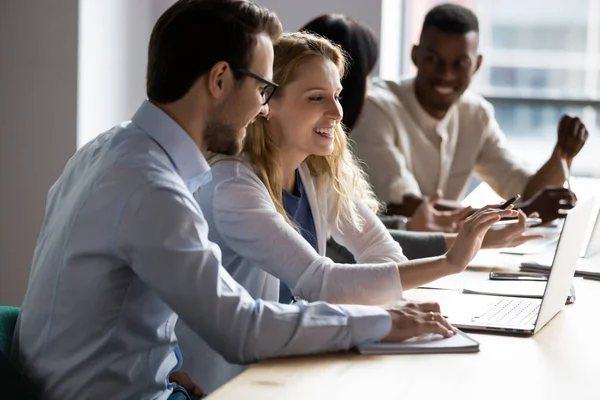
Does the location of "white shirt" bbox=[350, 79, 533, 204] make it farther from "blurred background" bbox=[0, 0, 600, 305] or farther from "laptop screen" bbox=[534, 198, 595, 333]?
"laptop screen" bbox=[534, 198, 595, 333]

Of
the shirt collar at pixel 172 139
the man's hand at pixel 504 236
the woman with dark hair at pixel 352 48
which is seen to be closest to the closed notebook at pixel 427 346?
the shirt collar at pixel 172 139

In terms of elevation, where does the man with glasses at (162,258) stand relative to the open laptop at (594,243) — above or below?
above

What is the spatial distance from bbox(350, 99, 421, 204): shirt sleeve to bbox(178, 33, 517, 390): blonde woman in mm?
1107

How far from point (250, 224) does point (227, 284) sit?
A: 1.38 ft

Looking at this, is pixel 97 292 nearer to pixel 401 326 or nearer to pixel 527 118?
pixel 401 326

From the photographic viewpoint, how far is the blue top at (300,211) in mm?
2164

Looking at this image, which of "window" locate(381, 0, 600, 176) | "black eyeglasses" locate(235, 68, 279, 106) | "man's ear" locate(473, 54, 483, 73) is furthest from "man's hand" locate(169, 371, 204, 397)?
"window" locate(381, 0, 600, 176)

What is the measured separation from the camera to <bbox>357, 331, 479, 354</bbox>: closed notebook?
1557mm

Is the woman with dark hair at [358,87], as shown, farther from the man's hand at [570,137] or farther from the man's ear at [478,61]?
the man's ear at [478,61]

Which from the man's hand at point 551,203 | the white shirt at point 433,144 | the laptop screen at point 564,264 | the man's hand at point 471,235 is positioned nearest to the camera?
the laptop screen at point 564,264

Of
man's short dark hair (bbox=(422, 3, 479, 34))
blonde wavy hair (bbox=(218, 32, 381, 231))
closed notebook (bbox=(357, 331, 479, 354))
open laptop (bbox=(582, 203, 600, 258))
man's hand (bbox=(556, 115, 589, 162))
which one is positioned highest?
man's short dark hair (bbox=(422, 3, 479, 34))

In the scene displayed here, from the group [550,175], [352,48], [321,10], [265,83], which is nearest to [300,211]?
[265,83]

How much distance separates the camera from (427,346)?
158 cm

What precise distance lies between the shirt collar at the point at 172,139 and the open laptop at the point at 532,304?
573 millimetres
